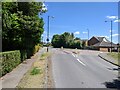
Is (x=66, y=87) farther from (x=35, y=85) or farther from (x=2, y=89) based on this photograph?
(x=2, y=89)

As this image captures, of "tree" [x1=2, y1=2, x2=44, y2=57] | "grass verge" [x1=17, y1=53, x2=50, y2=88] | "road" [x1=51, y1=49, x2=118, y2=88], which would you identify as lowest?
"road" [x1=51, y1=49, x2=118, y2=88]

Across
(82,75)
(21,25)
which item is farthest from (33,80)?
(21,25)

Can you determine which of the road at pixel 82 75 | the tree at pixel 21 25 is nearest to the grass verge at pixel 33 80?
the road at pixel 82 75

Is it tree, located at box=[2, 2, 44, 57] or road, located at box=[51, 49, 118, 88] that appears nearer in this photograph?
road, located at box=[51, 49, 118, 88]

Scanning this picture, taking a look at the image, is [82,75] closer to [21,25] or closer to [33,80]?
[33,80]

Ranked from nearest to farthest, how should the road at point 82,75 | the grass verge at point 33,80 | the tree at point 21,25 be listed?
the grass verge at point 33,80 < the road at point 82,75 < the tree at point 21,25

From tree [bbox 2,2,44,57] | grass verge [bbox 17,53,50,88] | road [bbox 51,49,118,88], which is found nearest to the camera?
grass verge [bbox 17,53,50,88]

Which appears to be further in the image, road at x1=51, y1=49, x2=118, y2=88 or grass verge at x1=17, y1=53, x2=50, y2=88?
road at x1=51, y1=49, x2=118, y2=88

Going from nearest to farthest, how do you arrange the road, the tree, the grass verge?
1. the grass verge
2. the road
3. the tree

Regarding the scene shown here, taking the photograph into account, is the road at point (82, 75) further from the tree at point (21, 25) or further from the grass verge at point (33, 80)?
the tree at point (21, 25)

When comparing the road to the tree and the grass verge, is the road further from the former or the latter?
the tree

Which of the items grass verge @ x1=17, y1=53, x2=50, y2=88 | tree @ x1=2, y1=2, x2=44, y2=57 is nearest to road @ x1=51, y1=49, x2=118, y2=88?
grass verge @ x1=17, y1=53, x2=50, y2=88

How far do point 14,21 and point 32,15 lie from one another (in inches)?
220

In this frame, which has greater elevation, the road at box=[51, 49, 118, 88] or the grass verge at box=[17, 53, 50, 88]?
the grass verge at box=[17, 53, 50, 88]
